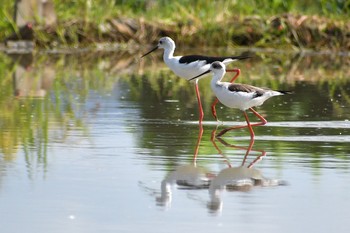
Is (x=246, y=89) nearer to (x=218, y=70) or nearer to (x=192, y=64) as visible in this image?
(x=218, y=70)

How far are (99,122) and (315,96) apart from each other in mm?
4526

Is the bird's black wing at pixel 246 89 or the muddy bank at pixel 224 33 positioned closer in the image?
the bird's black wing at pixel 246 89

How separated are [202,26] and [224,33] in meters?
0.57

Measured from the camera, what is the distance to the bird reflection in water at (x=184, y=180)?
8.00 metres

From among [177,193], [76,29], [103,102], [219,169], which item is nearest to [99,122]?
[103,102]

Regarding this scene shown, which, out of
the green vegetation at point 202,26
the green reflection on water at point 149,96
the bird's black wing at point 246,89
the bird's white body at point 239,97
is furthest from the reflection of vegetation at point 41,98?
the green vegetation at point 202,26

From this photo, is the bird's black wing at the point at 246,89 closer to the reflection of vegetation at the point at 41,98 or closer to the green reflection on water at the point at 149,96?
the green reflection on water at the point at 149,96

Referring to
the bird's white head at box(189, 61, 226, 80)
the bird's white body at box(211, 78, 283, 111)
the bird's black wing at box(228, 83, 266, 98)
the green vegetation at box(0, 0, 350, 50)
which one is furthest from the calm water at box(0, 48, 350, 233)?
the green vegetation at box(0, 0, 350, 50)

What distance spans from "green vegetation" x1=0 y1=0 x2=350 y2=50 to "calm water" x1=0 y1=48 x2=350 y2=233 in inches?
374

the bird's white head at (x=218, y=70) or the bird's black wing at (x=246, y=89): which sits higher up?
the bird's white head at (x=218, y=70)

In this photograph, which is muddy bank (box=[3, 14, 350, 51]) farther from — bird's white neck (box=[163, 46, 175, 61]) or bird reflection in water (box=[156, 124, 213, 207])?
bird reflection in water (box=[156, 124, 213, 207])

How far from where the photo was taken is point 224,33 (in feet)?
92.2

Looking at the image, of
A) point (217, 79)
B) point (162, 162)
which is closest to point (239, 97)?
point (217, 79)

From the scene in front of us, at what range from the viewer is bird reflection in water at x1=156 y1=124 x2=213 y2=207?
8.00 m
